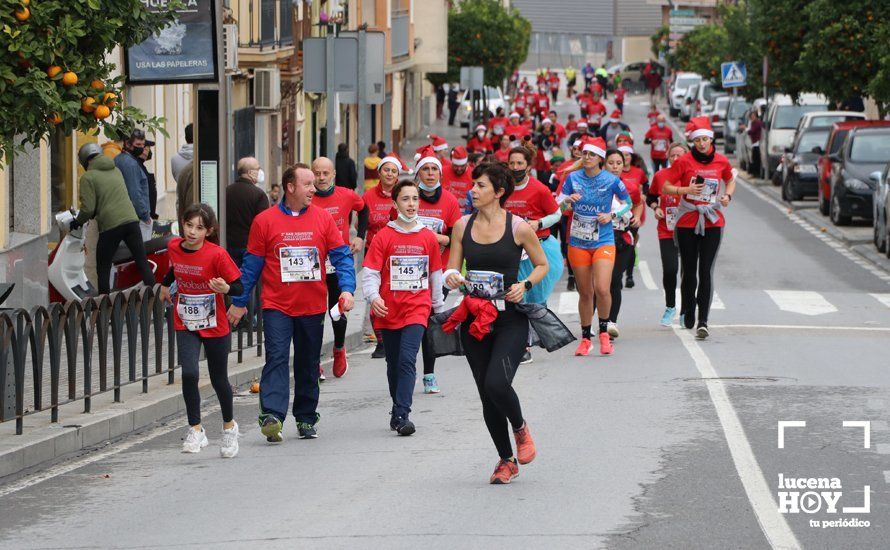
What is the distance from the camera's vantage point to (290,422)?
478 inches

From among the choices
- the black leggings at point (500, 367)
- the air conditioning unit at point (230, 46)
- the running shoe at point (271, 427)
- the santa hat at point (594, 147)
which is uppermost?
the air conditioning unit at point (230, 46)

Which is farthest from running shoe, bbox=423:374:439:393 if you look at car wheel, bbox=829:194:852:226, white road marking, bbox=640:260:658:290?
car wheel, bbox=829:194:852:226

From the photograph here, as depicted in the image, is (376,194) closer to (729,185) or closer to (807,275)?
(729,185)

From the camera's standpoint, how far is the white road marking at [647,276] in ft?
75.5

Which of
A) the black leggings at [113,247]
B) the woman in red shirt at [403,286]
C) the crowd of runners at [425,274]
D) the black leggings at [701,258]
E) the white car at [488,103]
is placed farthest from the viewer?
the white car at [488,103]

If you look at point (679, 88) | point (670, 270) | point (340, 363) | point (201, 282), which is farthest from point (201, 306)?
point (679, 88)

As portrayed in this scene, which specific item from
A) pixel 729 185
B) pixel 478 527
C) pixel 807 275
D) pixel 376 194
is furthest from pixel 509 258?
pixel 807 275

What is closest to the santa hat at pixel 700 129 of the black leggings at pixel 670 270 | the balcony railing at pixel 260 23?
the black leggings at pixel 670 270

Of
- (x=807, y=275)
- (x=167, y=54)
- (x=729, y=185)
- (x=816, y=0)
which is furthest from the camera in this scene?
(x=816, y=0)

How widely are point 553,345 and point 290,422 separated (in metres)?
3.18

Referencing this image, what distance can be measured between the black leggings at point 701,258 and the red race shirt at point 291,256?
230 inches

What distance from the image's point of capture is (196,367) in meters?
10.9

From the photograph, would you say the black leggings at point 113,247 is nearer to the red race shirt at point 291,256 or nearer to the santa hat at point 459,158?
the santa hat at point 459,158

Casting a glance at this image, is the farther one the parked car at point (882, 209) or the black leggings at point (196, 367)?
the parked car at point (882, 209)
